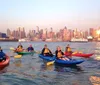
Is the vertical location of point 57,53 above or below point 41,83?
above

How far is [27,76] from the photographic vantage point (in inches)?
771

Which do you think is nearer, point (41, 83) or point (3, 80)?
point (41, 83)

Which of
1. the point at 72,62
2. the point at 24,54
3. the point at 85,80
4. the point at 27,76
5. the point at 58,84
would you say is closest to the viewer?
the point at 58,84

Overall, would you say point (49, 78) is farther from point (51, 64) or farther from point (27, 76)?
point (51, 64)

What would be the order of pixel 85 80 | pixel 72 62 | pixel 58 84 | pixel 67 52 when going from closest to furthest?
pixel 58 84, pixel 85 80, pixel 72 62, pixel 67 52

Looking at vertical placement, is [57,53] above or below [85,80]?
above

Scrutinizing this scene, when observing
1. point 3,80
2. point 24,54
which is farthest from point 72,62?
point 24,54

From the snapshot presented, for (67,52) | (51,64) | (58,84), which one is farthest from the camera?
(67,52)

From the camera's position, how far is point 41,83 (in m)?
17.0

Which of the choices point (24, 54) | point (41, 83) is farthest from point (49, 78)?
point (24, 54)

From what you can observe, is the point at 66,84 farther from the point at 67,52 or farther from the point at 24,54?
the point at 24,54

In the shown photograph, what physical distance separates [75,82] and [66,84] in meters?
1.07

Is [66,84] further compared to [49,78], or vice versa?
[49,78]

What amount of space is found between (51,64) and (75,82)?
9689 mm
